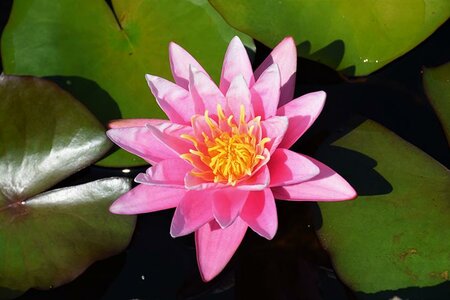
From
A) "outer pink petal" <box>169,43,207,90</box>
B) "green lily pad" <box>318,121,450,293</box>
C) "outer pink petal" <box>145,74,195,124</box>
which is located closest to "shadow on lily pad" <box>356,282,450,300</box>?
"green lily pad" <box>318,121,450,293</box>

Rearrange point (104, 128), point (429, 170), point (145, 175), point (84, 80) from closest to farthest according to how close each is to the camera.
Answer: point (145, 175) → point (429, 170) → point (104, 128) → point (84, 80)

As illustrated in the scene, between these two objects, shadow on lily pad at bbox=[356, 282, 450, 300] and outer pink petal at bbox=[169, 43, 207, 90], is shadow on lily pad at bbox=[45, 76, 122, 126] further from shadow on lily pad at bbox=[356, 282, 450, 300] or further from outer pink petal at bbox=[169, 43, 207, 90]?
shadow on lily pad at bbox=[356, 282, 450, 300]

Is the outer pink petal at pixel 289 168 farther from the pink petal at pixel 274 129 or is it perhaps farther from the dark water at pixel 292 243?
the dark water at pixel 292 243

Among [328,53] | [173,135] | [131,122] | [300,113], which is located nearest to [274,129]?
[300,113]

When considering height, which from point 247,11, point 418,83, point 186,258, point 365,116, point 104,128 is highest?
point 247,11

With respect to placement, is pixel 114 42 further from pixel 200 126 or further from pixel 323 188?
pixel 323 188

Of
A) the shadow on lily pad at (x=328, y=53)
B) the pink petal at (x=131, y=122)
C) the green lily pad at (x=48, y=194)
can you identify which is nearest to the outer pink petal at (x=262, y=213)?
the pink petal at (x=131, y=122)

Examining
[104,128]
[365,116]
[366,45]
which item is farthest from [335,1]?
[104,128]

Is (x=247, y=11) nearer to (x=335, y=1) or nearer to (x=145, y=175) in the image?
(x=335, y=1)
